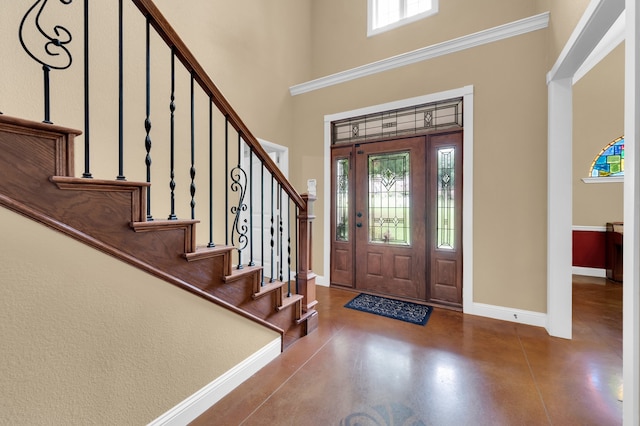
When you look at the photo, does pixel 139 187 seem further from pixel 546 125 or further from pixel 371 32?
pixel 371 32

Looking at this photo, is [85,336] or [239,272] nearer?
[85,336]

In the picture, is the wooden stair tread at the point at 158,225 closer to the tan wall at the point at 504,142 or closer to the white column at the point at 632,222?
the white column at the point at 632,222

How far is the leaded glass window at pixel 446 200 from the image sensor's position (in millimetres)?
3078

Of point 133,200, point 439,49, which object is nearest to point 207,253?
point 133,200

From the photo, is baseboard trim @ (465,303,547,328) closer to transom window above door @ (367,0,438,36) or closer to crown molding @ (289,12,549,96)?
crown molding @ (289,12,549,96)

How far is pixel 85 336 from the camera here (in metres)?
1.07

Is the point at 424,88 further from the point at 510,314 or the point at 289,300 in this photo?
the point at 289,300

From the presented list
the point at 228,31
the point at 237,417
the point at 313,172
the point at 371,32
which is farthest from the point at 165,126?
the point at 371,32

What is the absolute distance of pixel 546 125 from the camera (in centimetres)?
257

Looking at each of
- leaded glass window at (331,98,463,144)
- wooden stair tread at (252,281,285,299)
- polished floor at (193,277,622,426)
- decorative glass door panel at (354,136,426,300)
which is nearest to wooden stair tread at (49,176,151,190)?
wooden stair tread at (252,281,285,299)

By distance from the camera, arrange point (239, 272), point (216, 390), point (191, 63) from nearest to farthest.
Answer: point (191, 63) < point (216, 390) < point (239, 272)

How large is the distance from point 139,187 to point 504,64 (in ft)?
11.3

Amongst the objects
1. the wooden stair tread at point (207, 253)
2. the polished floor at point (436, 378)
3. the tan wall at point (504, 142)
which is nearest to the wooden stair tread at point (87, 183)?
the wooden stair tread at point (207, 253)

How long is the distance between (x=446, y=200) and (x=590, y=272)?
349 centimetres
